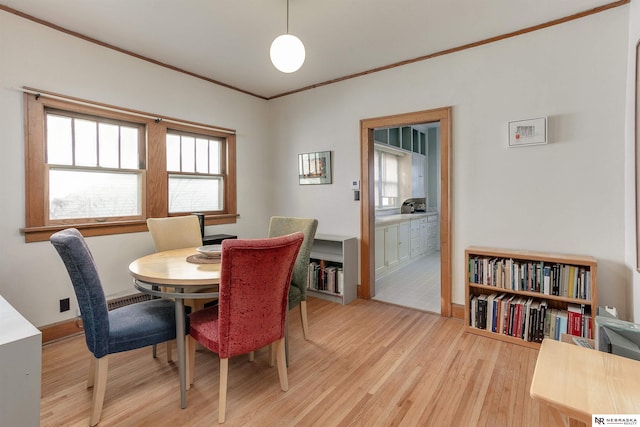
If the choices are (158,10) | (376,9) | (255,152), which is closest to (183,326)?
(158,10)

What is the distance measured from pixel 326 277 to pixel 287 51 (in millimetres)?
2386

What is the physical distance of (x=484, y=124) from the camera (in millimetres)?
2773

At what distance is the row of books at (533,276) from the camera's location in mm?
2242

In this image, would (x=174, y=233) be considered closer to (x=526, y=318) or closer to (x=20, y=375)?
(x=20, y=375)

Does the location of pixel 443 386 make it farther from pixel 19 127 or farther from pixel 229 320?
pixel 19 127

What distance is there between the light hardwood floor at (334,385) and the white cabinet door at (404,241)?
2.29m

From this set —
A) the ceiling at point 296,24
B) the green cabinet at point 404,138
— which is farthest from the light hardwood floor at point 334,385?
the green cabinet at point 404,138

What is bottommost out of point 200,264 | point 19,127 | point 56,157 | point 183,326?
point 183,326

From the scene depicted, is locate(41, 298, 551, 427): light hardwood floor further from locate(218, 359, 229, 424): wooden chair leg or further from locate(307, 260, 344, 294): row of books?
locate(307, 260, 344, 294): row of books

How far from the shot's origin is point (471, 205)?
9.41 feet

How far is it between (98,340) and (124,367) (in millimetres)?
740

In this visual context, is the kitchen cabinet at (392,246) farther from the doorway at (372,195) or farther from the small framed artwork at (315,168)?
the small framed artwork at (315,168)

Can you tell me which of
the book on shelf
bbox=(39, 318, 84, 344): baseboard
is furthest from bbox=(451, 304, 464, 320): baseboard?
bbox=(39, 318, 84, 344): baseboard

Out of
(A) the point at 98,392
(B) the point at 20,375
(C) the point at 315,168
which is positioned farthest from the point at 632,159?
(A) the point at 98,392
